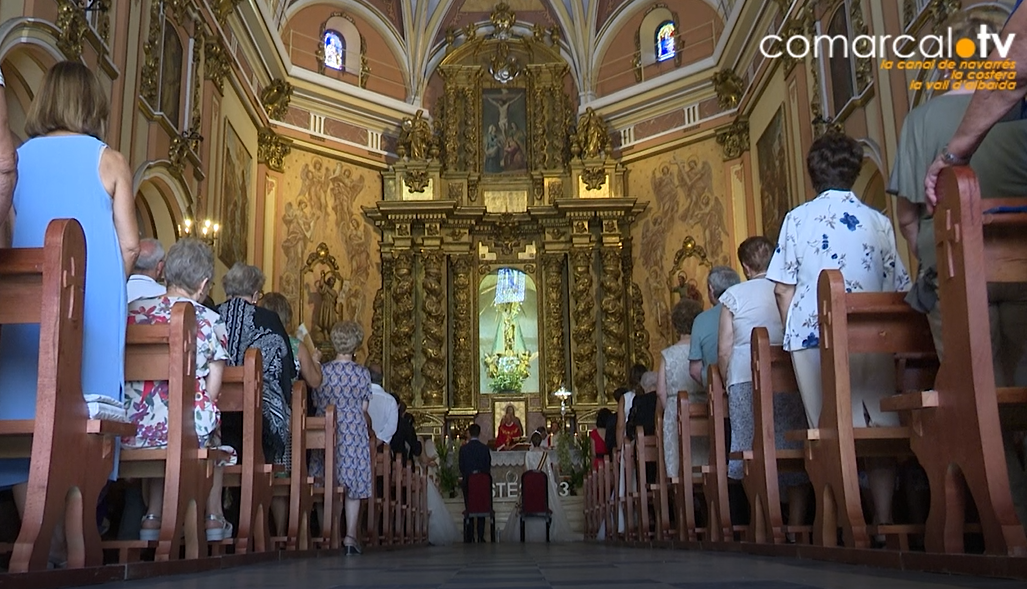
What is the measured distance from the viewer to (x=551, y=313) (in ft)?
53.6

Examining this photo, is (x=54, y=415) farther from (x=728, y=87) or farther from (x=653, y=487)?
(x=728, y=87)

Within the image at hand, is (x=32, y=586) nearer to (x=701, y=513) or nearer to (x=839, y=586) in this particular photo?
(x=839, y=586)

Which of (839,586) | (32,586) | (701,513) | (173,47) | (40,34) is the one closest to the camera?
(839,586)

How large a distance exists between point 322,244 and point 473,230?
2.75m

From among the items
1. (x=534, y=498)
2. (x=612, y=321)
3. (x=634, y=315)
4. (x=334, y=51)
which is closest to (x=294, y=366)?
(x=534, y=498)

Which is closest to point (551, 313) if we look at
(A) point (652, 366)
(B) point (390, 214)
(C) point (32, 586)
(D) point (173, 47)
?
(A) point (652, 366)

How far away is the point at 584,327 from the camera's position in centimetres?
1597

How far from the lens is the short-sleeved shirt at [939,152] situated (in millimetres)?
3199

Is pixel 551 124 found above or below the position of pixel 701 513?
above

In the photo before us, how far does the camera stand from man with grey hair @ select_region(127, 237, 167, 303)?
409 cm

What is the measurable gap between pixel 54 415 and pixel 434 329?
13.5m

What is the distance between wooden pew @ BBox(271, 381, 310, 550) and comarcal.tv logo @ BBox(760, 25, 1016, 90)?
3.57 metres

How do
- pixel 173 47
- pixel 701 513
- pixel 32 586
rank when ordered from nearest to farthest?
1. pixel 32 586
2. pixel 701 513
3. pixel 173 47

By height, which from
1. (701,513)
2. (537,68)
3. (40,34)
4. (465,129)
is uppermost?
(537,68)
